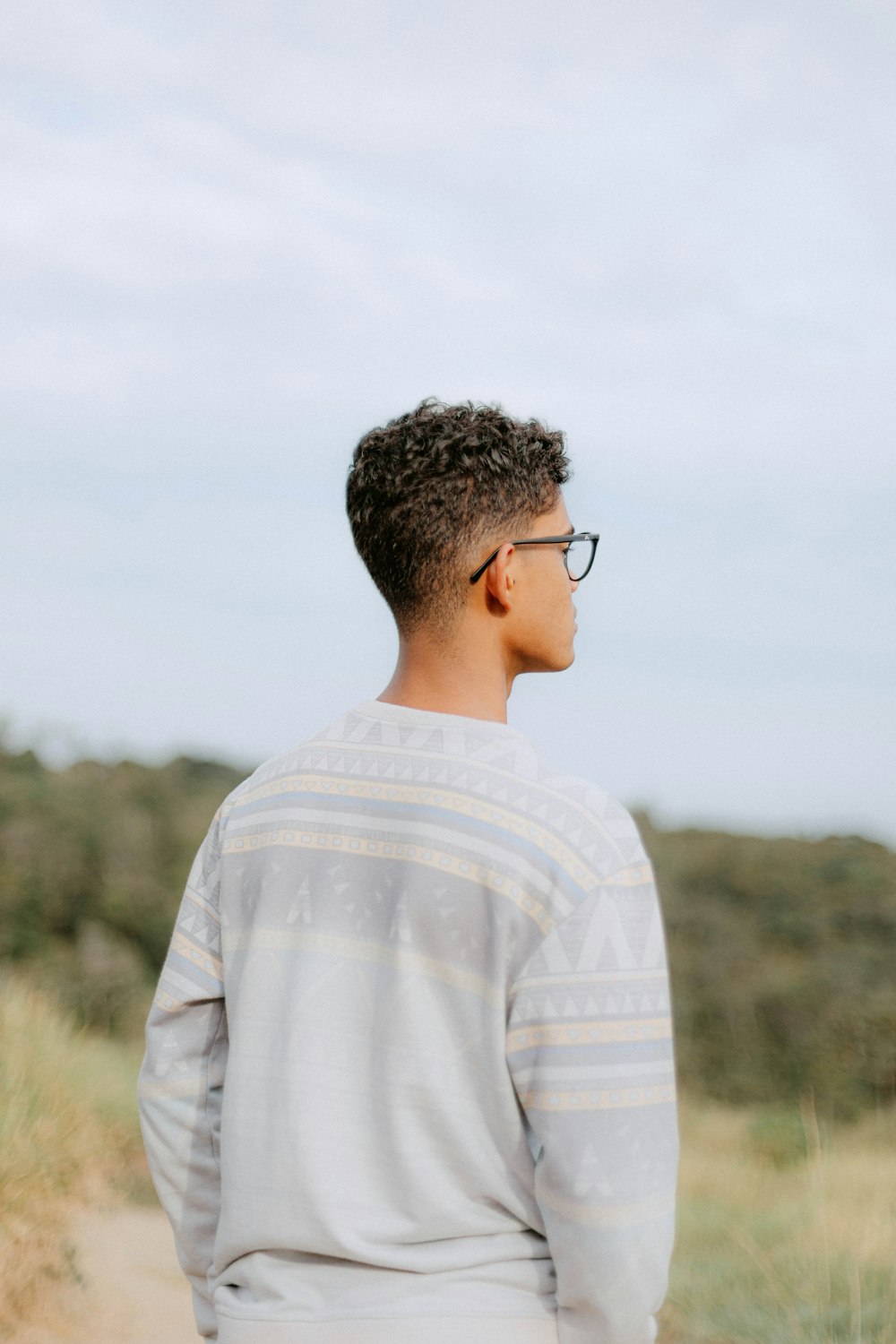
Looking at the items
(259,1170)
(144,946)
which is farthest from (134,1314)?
(144,946)

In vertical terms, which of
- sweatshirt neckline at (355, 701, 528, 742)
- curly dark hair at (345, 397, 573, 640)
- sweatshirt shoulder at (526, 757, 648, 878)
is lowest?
sweatshirt shoulder at (526, 757, 648, 878)

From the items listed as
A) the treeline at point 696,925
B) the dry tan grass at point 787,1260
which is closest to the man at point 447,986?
the dry tan grass at point 787,1260

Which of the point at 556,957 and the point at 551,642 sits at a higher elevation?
the point at 551,642

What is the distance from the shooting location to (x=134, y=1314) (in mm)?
4848

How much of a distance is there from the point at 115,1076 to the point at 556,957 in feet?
22.0

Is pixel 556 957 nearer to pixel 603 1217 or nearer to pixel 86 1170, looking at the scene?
pixel 603 1217

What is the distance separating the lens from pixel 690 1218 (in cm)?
672

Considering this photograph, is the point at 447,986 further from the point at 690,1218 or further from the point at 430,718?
the point at 690,1218

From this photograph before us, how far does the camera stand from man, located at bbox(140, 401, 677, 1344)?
1.33 metres

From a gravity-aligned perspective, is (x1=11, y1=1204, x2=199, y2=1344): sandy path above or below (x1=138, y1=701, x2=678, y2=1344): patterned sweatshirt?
below

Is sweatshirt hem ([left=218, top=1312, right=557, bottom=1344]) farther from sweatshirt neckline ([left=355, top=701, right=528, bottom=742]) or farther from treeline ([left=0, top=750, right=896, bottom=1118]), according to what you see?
treeline ([left=0, top=750, right=896, bottom=1118])

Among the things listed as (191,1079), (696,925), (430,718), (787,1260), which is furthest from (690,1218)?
(696,925)

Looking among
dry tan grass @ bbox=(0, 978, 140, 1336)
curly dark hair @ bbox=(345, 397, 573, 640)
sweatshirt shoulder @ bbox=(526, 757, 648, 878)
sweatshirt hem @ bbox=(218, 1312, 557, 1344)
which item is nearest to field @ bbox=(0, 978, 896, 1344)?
dry tan grass @ bbox=(0, 978, 140, 1336)

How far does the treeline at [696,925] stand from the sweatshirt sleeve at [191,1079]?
10.4m
